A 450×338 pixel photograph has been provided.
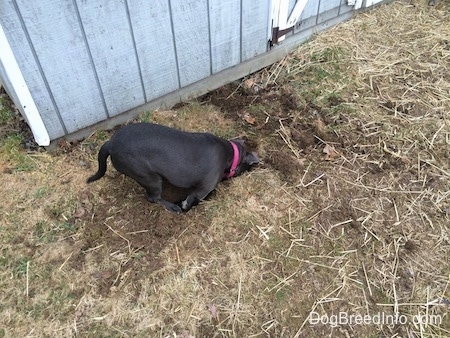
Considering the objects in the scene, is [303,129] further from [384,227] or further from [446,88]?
[446,88]

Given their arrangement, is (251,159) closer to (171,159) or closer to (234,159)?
(234,159)

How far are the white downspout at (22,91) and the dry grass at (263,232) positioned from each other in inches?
9.2

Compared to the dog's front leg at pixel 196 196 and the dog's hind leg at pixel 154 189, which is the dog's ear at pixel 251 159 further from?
the dog's hind leg at pixel 154 189

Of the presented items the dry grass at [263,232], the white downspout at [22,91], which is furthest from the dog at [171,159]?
the white downspout at [22,91]

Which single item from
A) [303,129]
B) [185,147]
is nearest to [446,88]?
[303,129]

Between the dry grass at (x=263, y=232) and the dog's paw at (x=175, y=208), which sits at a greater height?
the dry grass at (x=263, y=232)

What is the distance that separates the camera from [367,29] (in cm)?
515

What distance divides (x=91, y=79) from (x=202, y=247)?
1719mm

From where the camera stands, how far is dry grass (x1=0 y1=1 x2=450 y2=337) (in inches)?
111

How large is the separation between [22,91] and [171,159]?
1307 mm

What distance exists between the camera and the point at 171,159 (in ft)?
10.3

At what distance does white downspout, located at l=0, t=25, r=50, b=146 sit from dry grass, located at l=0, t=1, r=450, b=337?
0.23 meters

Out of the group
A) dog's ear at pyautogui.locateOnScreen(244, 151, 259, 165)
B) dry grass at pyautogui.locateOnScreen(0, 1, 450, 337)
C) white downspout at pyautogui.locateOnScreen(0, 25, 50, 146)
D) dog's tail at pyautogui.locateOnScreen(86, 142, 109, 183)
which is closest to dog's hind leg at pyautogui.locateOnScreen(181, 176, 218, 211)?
dry grass at pyautogui.locateOnScreen(0, 1, 450, 337)

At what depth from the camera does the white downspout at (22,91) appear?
9.93 ft
